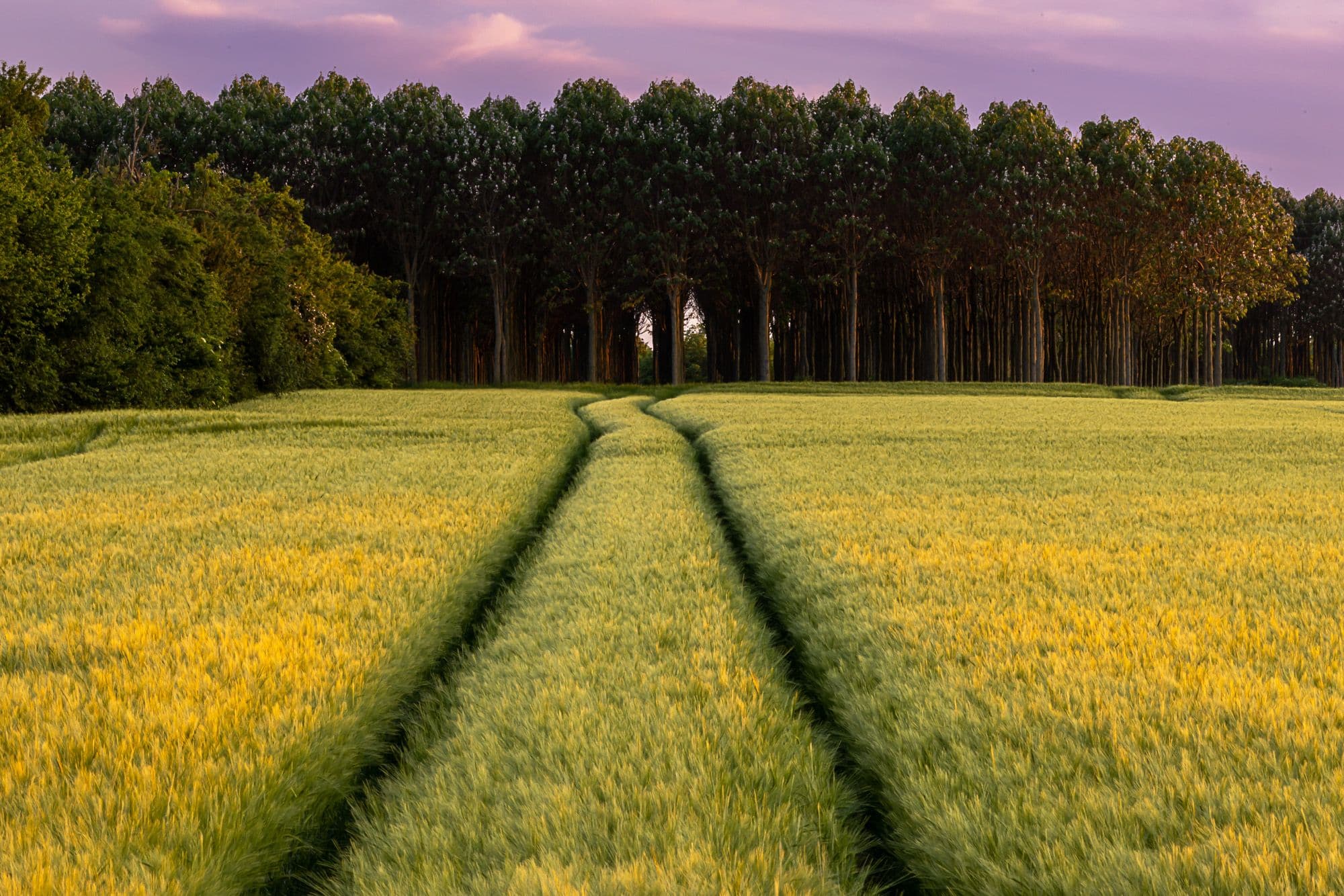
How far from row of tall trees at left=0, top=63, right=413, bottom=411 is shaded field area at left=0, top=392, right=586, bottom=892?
1110cm

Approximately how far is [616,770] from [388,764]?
118 centimetres

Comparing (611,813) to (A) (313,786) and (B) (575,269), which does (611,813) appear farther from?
(B) (575,269)

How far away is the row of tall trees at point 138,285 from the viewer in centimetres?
1838

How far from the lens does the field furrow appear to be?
7.67 feet

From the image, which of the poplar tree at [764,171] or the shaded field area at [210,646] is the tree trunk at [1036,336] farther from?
the shaded field area at [210,646]

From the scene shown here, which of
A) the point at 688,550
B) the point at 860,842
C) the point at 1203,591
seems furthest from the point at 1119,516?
the point at 860,842

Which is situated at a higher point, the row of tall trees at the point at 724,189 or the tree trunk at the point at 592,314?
the row of tall trees at the point at 724,189

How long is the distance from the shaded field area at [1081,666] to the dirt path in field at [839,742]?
2.4 inches

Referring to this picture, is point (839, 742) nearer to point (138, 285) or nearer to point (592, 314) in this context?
point (138, 285)

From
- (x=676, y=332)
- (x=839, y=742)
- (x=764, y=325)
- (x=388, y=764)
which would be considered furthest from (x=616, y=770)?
(x=764, y=325)

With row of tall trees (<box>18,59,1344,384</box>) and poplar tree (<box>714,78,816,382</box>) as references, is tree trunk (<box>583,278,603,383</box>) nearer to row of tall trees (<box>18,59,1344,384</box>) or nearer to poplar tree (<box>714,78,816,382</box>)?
row of tall trees (<box>18,59,1344,384</box>)

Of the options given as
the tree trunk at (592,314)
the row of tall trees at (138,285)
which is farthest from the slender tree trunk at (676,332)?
the row of tall trees at (138,285)

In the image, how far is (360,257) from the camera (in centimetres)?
5019

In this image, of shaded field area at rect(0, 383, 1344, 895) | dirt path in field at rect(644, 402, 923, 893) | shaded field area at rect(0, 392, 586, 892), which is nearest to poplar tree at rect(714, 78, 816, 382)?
shaded field area at rect(0, 392, 586, 892)
